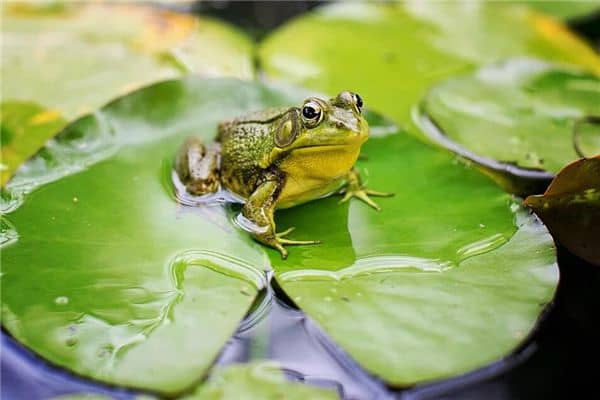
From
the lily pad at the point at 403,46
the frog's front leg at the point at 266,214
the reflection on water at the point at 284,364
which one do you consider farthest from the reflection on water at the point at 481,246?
the lily pad at the point at 403,46

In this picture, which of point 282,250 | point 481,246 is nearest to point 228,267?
point 282,250

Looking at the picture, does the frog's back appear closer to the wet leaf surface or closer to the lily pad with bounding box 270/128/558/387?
the lily pad with bounding box 270/128/558/387

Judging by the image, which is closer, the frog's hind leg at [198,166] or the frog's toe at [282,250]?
Answer: the frog's toe at [282,250]

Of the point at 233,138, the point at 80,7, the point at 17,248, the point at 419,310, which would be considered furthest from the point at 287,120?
the point at 80,7

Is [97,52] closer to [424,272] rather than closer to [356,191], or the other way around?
[356,191]

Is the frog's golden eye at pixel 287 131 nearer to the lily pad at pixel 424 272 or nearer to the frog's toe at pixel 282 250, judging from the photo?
the lily pad at pixel 424 272

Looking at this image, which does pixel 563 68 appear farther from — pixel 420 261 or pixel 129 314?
pixel 129 314
